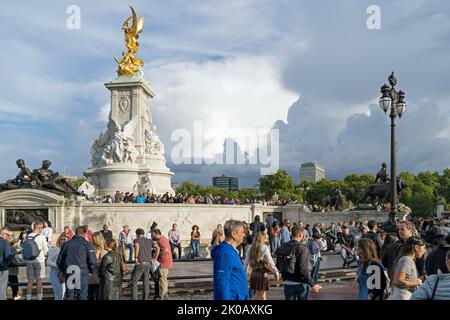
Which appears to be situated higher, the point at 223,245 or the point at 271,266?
the point at 223,245

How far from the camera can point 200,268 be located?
18.3 meters

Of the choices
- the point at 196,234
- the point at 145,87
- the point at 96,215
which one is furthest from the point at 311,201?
the point at 196,234

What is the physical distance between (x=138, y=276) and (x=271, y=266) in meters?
4.29

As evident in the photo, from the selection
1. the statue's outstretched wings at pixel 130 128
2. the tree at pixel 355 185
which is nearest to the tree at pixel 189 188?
the tree at pixel 355 185

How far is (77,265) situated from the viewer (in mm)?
9367

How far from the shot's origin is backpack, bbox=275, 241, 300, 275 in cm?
783

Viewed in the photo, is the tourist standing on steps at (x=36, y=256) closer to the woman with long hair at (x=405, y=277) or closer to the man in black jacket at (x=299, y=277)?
the man in black jacket at (x=299, y=277)

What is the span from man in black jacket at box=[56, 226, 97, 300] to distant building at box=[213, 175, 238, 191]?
126 meters

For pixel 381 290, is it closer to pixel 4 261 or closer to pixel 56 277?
pixel 56 277

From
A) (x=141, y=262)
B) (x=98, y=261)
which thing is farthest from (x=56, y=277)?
(x=141, y=262)

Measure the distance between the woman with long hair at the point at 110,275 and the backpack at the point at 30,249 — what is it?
208 cm

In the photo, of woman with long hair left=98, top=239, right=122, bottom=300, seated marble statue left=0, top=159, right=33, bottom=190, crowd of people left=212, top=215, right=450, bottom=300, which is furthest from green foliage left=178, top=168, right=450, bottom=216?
crowd of people left=212, top=215, right=450, bottom=300

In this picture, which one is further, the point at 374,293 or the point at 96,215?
the point at 96,215
